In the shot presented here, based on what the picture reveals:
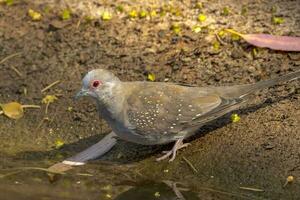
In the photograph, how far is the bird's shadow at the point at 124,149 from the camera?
7.66 m

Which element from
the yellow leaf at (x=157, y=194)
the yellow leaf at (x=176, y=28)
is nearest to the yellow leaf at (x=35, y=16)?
the yellow leaf at (x=176, y=28)

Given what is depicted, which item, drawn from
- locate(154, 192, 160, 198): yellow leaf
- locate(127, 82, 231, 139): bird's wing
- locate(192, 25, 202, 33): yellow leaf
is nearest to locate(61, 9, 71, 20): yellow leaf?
locate(192, 25, 202, 33): yellow leaf

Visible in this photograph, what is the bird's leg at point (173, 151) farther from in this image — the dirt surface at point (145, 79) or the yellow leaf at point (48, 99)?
the yellow leaf at point (48, 99)

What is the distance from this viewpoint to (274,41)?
27.3ft

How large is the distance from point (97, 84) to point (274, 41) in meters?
2.23

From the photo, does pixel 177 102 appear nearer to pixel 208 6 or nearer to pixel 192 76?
pixel 192 76

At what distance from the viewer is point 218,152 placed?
7258 mm

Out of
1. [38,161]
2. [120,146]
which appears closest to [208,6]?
[120,146]

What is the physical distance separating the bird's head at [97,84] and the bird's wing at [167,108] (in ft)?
0.86

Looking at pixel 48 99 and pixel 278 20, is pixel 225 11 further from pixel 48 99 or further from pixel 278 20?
pixel 48 99

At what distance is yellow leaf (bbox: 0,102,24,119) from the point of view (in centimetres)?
820

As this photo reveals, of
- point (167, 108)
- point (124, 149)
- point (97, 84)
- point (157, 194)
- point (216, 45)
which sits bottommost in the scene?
point (157, 194)

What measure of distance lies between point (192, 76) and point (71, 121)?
4.86 ft

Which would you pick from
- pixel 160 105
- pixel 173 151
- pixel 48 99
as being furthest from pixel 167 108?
pixel 48 99
